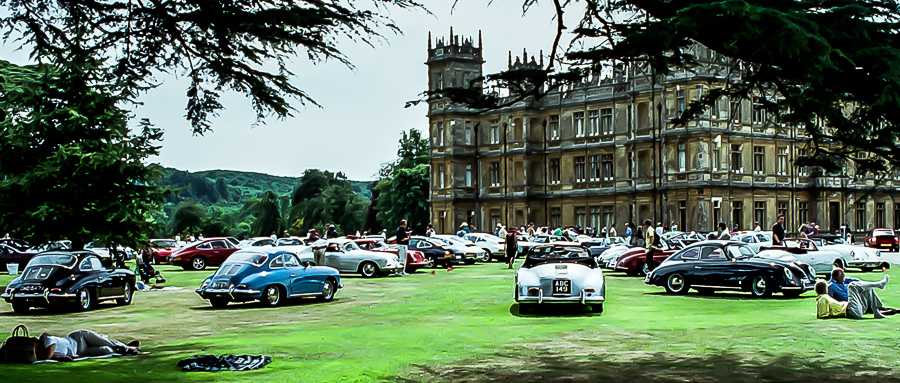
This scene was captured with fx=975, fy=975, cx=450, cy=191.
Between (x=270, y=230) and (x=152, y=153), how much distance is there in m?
83.7

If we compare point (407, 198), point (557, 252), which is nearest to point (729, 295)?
point (557, 252)

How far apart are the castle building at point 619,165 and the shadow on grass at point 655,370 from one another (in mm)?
44189

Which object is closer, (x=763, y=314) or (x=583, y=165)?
(x=763, y=314)

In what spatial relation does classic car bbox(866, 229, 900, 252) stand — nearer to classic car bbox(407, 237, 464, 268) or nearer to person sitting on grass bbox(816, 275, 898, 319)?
classic car bbox(407, 237, 464, 268)

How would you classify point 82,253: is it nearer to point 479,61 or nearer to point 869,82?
point 869,82

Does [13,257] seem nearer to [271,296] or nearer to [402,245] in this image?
[402,245]

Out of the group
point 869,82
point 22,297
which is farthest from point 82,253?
point 869,82

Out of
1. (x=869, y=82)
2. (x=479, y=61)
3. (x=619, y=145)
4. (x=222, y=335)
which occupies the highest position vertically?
(x=479, y=61)

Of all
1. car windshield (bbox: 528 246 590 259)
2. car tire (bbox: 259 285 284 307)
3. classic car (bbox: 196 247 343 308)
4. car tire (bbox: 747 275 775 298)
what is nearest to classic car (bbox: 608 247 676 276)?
car tire (bbox: 747 275 775 298)

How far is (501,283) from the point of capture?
2820cm

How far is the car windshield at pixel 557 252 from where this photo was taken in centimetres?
2105

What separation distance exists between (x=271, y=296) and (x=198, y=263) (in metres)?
21.0

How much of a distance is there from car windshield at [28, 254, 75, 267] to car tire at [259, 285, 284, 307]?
14.2 ft

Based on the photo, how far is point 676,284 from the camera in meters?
23.2
